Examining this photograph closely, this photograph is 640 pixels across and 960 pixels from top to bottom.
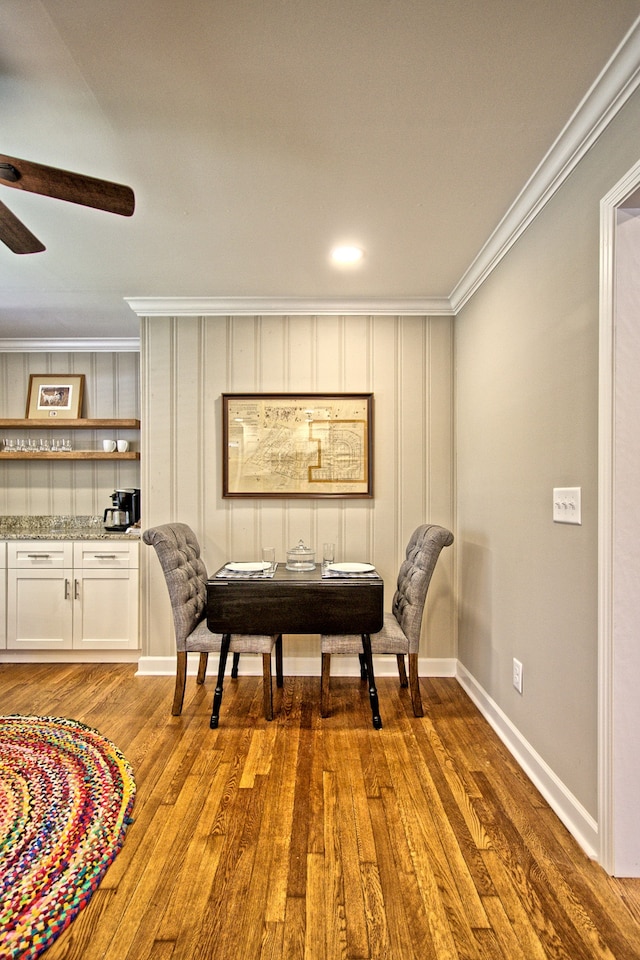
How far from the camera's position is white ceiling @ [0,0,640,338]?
1.33 m

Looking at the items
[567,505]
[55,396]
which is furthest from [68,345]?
[567,505]

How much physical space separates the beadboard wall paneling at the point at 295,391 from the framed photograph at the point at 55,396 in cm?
117

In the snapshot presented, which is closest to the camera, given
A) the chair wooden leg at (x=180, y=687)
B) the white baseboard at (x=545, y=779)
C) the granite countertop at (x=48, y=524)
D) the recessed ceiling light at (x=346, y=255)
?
the white baseboard at (x=545, y=779)

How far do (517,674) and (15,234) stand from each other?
2.63 m

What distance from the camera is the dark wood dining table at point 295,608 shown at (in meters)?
2.64

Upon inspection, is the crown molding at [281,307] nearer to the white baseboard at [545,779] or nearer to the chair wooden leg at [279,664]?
the chair wooden leg at [279,664]

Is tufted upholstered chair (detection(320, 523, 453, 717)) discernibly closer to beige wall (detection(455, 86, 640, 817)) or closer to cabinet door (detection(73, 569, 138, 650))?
beige wall (detection(455, 86, 640, 817))

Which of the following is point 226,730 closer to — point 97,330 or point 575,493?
point 575,493

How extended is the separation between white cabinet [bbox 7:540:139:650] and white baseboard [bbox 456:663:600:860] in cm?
232

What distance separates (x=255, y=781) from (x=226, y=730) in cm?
51

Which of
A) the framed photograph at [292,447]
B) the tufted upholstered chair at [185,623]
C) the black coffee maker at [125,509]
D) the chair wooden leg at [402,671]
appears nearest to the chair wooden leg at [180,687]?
the tufted upholstered chair at [185,623]

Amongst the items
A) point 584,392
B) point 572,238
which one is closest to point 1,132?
point 572,238

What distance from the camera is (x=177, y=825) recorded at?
6.07 ft

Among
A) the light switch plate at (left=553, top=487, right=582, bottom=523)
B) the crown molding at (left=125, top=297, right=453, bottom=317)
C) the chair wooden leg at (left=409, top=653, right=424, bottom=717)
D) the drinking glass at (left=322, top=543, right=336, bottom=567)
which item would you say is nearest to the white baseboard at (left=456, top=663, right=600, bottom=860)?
the chair wooden leg at (left=409, top=653, right=424, bottom=717)
